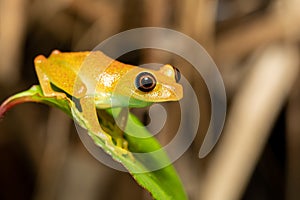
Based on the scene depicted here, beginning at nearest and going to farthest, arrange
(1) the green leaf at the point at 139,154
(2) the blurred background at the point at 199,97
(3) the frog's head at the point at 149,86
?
(1) the green leaf at the point at 139,154
(3) the frog's head at the point at 149,86
(2) the blurred background at the point at 199,97

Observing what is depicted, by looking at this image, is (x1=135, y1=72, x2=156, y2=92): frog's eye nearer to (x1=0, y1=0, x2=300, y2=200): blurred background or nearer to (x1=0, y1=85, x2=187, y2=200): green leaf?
(x1=0, y1=85, x2=187, y2=200): green leaf

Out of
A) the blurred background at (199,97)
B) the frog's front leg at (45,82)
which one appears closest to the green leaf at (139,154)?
the frog's front leg at (45,82)

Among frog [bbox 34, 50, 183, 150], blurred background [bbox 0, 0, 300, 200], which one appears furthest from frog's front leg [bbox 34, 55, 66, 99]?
blurred background [bbox 0, 0, 300, 200]

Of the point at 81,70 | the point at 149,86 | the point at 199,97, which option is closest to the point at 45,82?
the point at 81,70

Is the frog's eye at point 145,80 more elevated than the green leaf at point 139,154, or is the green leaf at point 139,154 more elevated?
the frog's eye at point 145,80

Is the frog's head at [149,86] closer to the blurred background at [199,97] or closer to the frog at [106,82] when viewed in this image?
the frog at [106,82]

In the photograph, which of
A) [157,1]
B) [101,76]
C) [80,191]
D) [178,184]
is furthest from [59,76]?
[80,191]
